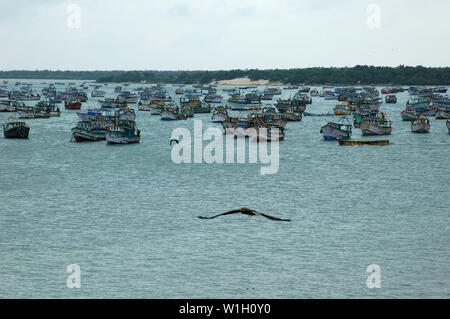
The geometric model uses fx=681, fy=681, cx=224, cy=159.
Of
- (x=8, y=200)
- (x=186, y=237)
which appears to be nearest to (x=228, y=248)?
(x=186, y=237)

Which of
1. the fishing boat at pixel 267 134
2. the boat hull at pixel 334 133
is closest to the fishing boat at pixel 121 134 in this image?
the fishing boat at pixel 267 134

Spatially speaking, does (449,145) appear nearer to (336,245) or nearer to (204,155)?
(204,155)

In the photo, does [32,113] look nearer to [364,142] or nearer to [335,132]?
[335,132]

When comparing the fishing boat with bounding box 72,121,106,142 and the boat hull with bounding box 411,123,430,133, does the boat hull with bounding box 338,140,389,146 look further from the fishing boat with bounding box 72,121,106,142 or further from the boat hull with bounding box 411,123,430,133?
the fishing boat with bounding box 72,121,106,142

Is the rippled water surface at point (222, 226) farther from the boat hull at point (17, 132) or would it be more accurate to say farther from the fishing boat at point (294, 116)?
the fishing boat at point (294, 116)

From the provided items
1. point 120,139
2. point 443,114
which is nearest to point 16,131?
point 120,139

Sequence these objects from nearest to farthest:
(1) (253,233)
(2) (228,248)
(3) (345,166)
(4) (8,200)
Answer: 1. (2) (228,248)
2. (1) (253,233)
3. (4) (8,200)
4. (3) (345,166)
